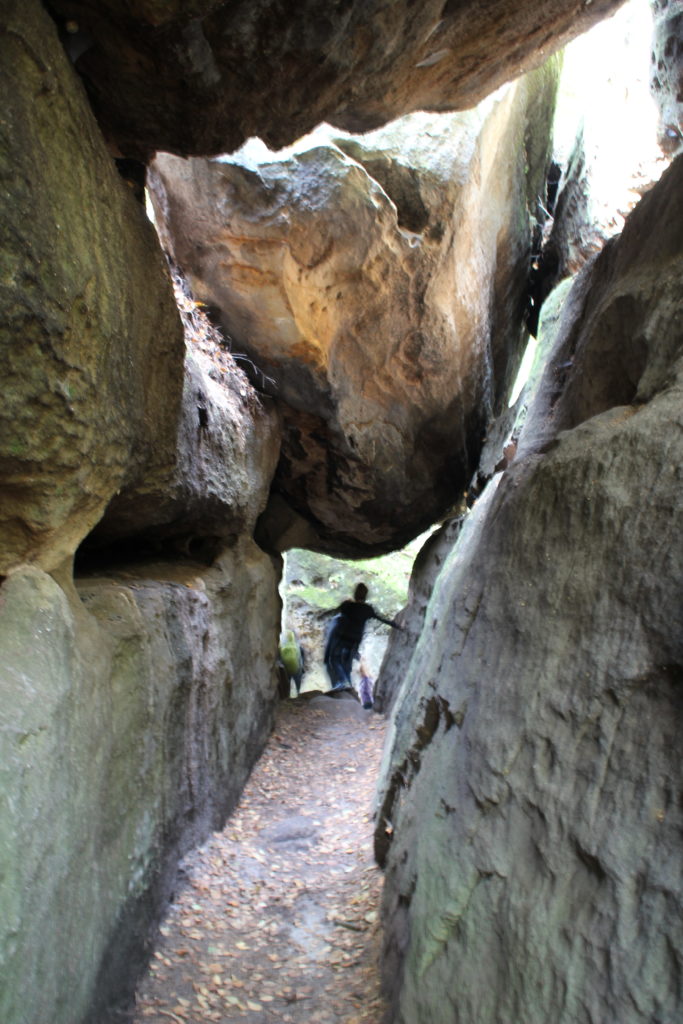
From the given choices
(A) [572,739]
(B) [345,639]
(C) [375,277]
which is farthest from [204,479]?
(B) [345,639]

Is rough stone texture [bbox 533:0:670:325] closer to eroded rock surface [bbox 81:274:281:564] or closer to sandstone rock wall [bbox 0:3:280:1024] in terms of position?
eroded rock surface [bbox 81:274:281:564]

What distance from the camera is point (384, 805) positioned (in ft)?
16.8

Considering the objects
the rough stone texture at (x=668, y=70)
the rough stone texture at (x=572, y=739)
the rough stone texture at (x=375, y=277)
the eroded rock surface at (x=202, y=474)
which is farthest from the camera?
the rough stone texture at (x=375, y=277)

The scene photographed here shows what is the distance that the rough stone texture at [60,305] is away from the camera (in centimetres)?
221

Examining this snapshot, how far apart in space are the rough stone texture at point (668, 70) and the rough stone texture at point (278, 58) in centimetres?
185

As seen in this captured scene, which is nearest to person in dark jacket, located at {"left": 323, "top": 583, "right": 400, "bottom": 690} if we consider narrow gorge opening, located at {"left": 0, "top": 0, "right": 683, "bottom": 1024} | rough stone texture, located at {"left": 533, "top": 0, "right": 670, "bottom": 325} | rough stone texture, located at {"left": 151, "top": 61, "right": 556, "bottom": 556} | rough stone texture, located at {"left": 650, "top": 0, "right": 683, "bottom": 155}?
rough stone texture, located at {"left": 151, "top": 61, "right": 556, "bottom": 556}

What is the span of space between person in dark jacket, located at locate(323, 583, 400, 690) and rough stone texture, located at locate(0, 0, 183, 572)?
38.1ft

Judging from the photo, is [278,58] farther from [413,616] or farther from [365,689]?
[365,689]

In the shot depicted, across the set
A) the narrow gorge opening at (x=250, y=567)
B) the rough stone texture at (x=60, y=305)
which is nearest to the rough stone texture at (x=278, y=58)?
the narrow gorge opening at (x=250, y=567)

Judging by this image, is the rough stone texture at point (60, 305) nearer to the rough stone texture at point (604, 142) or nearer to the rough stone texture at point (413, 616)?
the rough stone texture at point (604, 142)

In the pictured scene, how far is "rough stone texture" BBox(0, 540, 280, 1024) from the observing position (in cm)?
256

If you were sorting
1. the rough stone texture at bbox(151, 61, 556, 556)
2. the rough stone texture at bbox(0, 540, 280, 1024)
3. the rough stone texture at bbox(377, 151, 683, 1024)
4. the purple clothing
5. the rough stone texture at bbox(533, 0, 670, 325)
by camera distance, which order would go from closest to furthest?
the rough stone texture at bbox(377, 151, 683, 1024), the rough stone texture at bbox(0, 540, 280, 1024), the rough stone texture at bbox(151, 61, 556, 556), the rough stone texture at bbox(533, 0, 670, 325), the purple clothing

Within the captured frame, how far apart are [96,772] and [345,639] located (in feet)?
38.6

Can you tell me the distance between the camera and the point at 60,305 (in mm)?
2492
